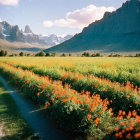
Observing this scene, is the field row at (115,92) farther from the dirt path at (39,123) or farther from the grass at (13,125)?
the grass at (13,125)

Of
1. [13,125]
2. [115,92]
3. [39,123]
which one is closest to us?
[13,125]

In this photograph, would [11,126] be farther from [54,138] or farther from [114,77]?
[114,77]

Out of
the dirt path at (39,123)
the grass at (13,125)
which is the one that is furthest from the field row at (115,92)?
the grass at (13,125)

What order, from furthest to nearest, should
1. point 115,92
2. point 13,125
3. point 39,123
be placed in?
point 115,92 → point 39,123 → point 13,125

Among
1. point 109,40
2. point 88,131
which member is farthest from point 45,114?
point 109,40

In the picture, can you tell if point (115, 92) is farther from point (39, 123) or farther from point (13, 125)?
point (13, 125)

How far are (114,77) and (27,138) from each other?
325 inches

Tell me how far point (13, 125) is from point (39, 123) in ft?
3.70

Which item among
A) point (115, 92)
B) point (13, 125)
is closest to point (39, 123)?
point (13, 125)

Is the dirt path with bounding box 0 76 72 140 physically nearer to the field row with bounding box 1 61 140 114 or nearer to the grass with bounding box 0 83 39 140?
the grass with bounding box 0 83 39 140

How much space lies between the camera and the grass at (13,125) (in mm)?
5797

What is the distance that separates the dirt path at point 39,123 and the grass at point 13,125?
28cm

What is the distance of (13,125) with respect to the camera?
21.7ft

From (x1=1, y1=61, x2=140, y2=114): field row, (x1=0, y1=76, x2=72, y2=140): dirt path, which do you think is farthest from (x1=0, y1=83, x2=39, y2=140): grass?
(x1=1, y1=61, x2=140, y2=114): field row
